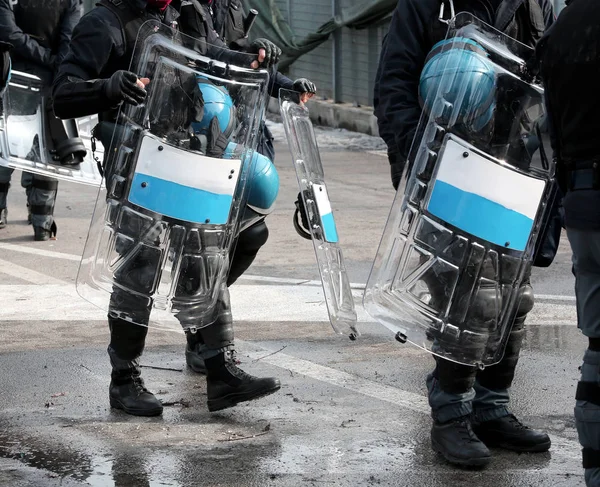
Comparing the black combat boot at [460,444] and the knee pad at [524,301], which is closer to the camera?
the black combat boot at [460,444]

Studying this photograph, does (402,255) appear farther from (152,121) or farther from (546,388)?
(546,388)

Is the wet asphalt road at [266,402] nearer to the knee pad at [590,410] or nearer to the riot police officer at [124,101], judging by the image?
the riot police officer at [124,101]

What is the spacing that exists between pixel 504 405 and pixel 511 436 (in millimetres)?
151

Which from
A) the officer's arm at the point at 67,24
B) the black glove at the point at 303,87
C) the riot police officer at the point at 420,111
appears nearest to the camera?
the riot police officer at the point at 420,111

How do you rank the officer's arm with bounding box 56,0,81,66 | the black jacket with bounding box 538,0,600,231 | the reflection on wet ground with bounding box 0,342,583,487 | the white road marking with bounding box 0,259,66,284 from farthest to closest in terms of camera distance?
the officer's arm with bounding box 56,0,81,66 → the white road marking with bounding box 0,259,66,284 → the reflection on wet ground with bounding box 0,342,583,487 → the black jacket with bounding box 538,0,600,231

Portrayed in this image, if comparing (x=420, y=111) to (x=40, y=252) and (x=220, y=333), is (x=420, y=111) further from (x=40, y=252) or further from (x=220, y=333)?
(x=40, y=252)

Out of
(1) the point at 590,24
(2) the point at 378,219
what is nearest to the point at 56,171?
(2) the point at 378,219

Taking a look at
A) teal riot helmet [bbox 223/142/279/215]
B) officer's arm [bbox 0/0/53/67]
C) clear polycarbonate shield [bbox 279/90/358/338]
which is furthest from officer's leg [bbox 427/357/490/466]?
officer's arm [bbox 0/0/53/67]

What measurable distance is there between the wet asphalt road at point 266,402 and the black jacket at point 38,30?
1.67 metres

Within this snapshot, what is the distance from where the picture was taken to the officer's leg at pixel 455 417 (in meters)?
4.28

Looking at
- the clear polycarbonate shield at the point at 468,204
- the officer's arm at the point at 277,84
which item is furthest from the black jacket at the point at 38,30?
the clear polycarbonate shield at the point at 468,204

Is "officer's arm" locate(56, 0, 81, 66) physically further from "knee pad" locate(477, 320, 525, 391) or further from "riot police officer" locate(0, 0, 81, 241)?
"knee pad" locate(477, 320, 525, 391)

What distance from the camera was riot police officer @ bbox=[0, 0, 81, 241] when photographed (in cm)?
866

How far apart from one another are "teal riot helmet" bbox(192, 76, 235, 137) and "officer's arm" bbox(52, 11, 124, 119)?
432 mm
